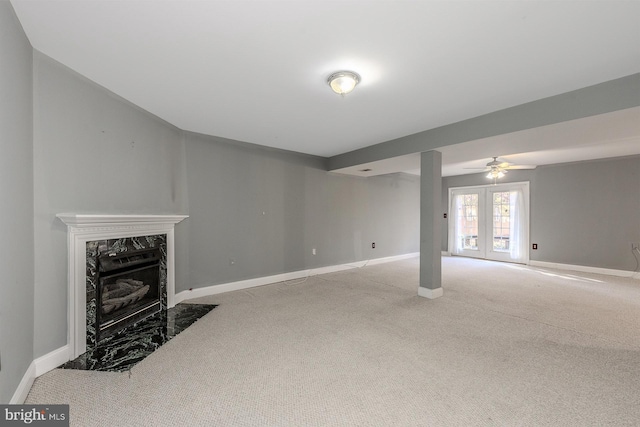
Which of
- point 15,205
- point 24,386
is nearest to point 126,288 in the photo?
point 24,386

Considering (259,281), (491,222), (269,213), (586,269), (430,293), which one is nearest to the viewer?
(430,293)

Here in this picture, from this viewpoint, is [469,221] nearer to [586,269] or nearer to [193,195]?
[586,269]

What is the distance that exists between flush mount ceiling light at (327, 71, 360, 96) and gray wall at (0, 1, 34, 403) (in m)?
2.04

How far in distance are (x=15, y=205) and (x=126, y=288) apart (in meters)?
1.51

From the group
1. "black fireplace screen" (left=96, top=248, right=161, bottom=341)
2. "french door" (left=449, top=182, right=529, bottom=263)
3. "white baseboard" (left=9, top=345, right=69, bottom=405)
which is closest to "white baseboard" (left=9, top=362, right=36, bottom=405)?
"white baseboard" (left=9, top=345, right=69, bottom=405)

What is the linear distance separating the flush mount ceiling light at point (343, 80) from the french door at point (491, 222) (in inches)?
243

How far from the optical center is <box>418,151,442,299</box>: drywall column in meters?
3.78

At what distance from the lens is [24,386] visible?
175cm

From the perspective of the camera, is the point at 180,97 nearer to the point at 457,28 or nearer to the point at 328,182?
the point at 457,28

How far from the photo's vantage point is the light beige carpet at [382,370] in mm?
1590

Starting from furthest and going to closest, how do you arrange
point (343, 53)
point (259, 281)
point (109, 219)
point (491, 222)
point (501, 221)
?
point (491, 222), point (501, 221), point (259, 281), point (109, 219), point (343, 53)

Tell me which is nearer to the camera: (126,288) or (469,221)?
(126,288)

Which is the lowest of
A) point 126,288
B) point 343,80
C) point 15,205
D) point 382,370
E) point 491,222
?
point 382,370

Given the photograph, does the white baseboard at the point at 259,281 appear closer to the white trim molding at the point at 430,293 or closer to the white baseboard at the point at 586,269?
the white trim molding at the point at 430,293
